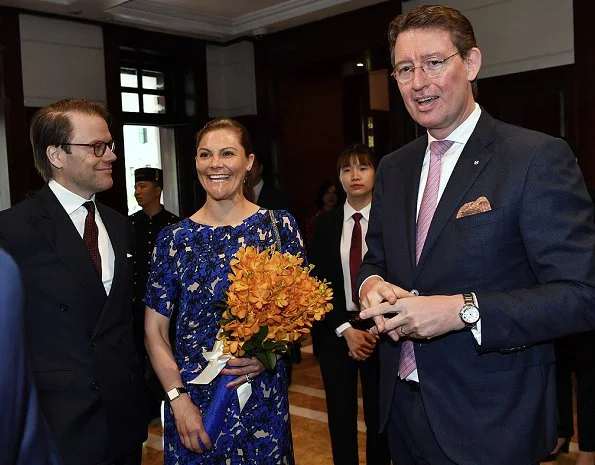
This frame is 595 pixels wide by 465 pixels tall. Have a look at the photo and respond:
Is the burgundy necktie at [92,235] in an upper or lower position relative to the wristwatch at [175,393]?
upper

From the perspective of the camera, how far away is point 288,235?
8.14 ft

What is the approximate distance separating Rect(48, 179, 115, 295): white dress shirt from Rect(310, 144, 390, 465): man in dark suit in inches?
55.4

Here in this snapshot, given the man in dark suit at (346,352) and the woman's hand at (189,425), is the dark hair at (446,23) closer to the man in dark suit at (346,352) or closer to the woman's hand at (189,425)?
the woman's hand at (189,425)

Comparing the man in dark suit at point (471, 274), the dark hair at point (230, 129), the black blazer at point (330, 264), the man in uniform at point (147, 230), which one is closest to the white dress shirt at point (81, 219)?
the dark hair at point (230, 129)

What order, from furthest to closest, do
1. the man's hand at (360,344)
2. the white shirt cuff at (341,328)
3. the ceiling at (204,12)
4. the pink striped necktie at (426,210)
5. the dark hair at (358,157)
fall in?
1. the ceiling at (204,12)
2. the dark hair at (358,157)
3. the white shirt cuff at (341,328)
4. the man's hand at (360,344)
5. the pink striped necktie at (426,210)

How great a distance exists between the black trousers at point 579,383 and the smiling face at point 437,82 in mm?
2372

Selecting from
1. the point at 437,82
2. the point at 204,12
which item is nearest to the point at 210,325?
the point at 437,82

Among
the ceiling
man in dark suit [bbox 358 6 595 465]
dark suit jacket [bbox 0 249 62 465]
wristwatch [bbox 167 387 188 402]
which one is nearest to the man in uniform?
wristwatch [bbox 167 387 188 402]

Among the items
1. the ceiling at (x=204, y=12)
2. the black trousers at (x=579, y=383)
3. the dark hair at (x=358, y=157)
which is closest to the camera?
the black trousers at (x=579, y=383)

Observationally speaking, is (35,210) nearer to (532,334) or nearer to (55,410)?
(55,410)

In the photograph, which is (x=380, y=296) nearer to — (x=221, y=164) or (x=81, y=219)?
(x=221, y=164)

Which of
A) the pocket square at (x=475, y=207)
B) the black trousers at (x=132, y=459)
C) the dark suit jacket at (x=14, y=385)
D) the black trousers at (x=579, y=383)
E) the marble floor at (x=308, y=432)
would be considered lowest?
the marble floor at (x=308, y=432)

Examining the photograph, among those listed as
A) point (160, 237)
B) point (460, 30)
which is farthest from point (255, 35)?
point (460, 30)

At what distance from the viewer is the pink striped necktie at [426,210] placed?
5.62 ft
